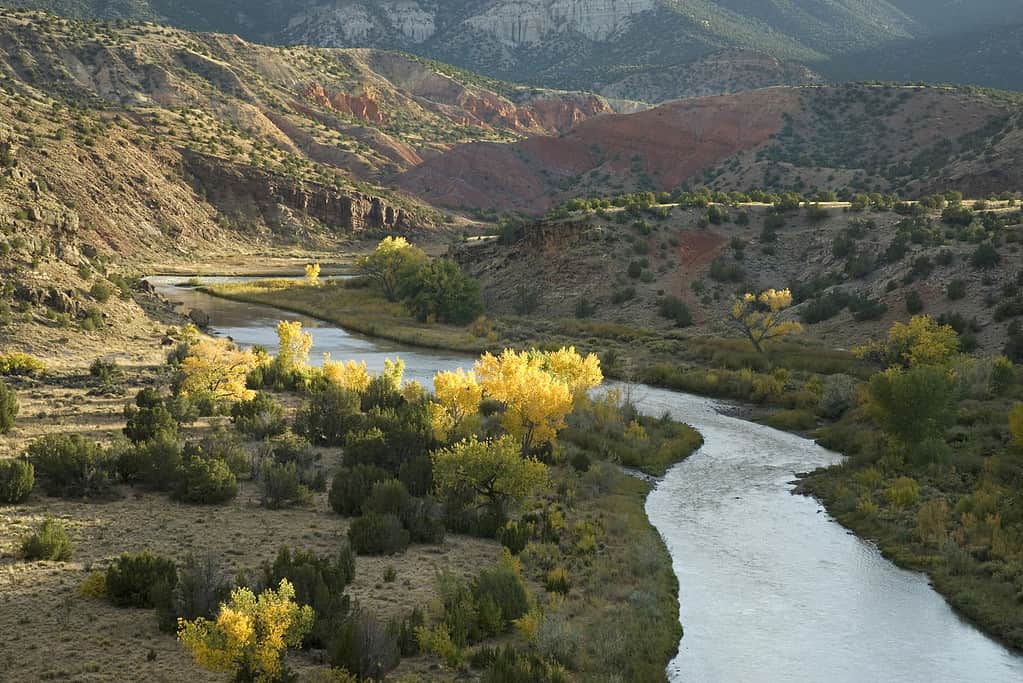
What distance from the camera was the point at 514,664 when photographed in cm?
1712

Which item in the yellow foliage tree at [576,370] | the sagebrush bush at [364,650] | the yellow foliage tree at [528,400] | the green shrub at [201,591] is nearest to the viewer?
the sagebrush bush at [364,650]

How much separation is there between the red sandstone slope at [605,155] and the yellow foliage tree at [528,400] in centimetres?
10853

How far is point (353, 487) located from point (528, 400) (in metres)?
7.71

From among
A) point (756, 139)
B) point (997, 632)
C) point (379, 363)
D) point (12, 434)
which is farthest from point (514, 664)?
point (756, 139)

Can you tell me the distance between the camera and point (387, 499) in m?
25.2

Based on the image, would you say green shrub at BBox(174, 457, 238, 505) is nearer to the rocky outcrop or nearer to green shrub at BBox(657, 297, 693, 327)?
green shrub at BBox(657, 297, 693, 327)

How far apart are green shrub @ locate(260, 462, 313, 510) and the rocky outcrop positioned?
103m

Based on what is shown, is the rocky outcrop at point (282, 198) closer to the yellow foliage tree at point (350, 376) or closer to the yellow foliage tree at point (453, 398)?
the yellow foliage tree at point (350, 376)

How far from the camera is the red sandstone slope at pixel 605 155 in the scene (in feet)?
462

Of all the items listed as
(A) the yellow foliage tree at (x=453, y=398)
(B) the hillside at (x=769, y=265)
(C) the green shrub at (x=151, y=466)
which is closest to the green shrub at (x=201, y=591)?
(C) the green shrub at (x=151, y=466)

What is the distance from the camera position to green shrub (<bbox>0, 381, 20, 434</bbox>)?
2941cm

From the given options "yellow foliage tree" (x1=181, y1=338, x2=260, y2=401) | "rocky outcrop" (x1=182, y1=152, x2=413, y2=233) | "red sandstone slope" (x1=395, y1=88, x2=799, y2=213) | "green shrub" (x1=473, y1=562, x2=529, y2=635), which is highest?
"red sandstone slope" (x1=395, y1=88, x2=799, y2=213)

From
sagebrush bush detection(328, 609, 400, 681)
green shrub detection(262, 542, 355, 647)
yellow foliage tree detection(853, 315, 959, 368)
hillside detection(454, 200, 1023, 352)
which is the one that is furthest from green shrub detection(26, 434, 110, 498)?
hillside detection(454, 200, 1023, 352)

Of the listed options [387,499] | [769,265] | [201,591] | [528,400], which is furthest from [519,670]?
[769,265]
